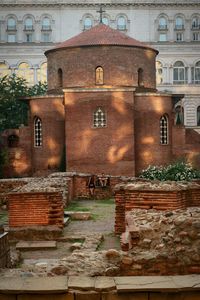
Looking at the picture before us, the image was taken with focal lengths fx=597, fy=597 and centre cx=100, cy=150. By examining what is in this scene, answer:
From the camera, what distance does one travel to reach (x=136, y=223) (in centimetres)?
827

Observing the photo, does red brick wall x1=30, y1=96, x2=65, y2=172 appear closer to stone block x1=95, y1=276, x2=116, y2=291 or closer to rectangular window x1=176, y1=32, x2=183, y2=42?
stone block x1=95, y1=276, x2=116, y2=291

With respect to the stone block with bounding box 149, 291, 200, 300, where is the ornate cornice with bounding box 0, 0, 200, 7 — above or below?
above

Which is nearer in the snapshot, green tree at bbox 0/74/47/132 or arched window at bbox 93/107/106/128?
arched window at bbox 93/107/106/128

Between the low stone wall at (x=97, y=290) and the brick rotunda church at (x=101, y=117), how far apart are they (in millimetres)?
21656

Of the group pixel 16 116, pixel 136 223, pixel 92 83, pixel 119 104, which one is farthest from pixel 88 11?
pixel 136 223

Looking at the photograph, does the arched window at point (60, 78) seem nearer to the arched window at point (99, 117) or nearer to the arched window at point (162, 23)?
the arched window at point (99, 117)

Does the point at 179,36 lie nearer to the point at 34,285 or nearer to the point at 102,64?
the point at 102,64

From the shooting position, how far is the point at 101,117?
2778cm

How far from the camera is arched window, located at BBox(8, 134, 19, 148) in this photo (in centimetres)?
3244

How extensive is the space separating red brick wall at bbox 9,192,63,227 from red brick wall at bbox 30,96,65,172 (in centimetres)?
1629

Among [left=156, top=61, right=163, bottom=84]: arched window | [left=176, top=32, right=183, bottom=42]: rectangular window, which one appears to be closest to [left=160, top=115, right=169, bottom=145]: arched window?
[left=156, top=61, right=163, bottom=84]: arched window

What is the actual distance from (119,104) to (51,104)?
397cm

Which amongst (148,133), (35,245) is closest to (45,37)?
(148,133)

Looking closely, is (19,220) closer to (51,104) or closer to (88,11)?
(51,104)
